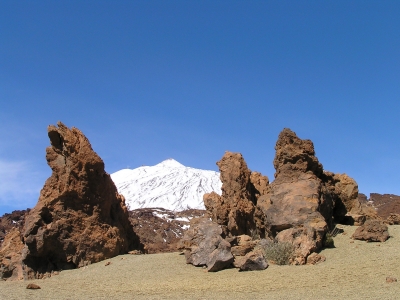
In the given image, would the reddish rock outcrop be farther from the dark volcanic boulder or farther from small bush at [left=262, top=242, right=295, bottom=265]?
small bush at [left=262, top=242, right=295, bottom=265]

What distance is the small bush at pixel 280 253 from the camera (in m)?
13.3

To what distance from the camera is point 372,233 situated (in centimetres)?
1504

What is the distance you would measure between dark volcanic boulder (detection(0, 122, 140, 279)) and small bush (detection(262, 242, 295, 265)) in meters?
7.03

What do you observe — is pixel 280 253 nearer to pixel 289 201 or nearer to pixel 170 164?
pixel 289 201

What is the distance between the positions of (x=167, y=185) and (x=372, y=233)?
68842 millimetres

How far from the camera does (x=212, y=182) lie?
8256 centimetres

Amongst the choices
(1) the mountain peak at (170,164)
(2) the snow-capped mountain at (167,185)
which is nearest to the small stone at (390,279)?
(2) the snow-capped mountain at (167,185)

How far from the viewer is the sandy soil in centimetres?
949

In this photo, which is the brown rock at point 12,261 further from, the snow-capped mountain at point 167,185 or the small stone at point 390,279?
the snow-capped mountain at point 167,185

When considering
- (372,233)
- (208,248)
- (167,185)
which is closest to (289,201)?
(372,233)

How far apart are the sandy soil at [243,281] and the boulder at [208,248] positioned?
0.37 metres

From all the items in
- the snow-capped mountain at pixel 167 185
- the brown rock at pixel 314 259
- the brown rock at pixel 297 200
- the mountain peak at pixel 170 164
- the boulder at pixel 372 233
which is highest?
the mountain peak at pixel 170 164

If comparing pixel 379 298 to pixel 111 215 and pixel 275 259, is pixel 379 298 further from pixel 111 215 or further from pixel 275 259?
pixel 111 215

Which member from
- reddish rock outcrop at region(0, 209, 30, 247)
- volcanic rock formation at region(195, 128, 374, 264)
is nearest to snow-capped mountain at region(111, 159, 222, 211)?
reddish rock outcrop at region(0, 209, 30, 247)
